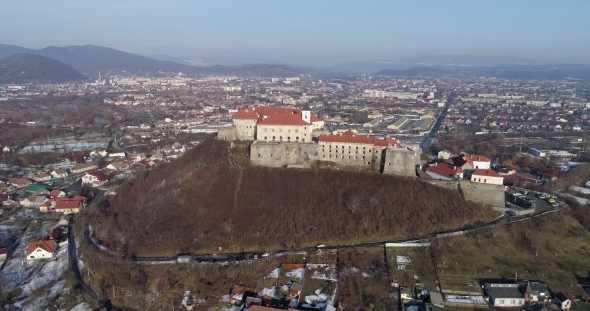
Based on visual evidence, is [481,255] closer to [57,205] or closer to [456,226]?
[456,226]

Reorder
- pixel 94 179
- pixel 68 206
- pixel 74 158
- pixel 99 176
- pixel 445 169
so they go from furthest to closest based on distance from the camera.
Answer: pixel 74 158, pixel 99 176, pixel 94 179, pixel 68 206, pixel 445 169

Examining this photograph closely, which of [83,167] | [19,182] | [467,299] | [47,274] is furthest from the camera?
[83,167]

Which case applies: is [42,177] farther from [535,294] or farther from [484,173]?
[535,294]

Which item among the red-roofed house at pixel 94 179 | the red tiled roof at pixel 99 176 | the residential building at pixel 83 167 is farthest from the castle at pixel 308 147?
the residential building at pixel 83 167

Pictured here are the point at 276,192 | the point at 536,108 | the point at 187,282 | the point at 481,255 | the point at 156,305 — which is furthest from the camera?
the point at 536,108

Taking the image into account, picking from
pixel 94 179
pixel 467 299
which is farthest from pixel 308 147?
pixel 94 179

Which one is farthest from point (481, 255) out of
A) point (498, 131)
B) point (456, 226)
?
point (498, 131)

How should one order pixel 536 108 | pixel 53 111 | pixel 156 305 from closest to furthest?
pixel 156 305, pixel 53 111, pixel 536 108
